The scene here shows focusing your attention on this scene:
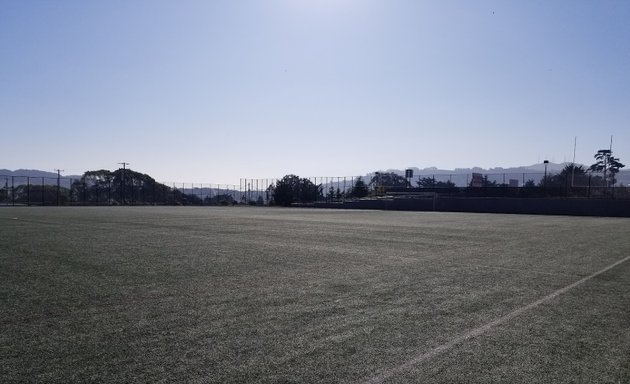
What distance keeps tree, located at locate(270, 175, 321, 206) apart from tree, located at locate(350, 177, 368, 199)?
457cm

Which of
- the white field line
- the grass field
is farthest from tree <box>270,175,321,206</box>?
the white field line

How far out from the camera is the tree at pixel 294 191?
59.9 m

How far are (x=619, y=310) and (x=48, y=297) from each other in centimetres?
758

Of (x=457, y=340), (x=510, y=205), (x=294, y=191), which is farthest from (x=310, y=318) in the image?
(x=294, y=191)

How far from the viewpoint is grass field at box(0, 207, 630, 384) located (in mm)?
3938

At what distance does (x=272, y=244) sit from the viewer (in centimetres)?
1341

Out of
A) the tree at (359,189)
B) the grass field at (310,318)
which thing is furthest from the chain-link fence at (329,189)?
the grass field at (310,318)

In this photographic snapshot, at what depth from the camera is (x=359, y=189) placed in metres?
60.1

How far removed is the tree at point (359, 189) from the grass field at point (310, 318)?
4868 cm

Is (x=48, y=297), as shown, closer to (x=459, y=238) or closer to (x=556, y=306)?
(x=556, y=306)

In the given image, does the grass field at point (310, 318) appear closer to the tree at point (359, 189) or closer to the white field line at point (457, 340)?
the white field line at point (457, 340)

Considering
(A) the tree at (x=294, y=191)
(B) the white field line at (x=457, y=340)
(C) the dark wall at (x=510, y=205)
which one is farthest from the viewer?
(A) the tree at (x=294, y=191)

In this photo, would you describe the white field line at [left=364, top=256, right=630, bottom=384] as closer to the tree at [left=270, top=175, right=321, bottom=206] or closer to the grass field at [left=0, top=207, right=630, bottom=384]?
the grass field at [left=0, top=207, right=630, bottom=384]

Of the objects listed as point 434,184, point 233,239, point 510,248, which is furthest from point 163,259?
point 434,184
